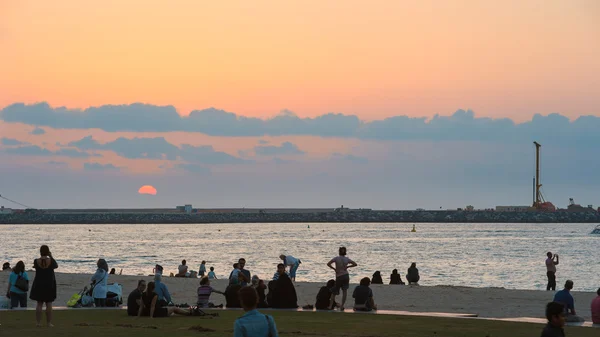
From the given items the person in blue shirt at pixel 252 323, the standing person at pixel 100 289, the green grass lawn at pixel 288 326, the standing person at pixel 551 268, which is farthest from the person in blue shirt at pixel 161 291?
the standing person at pixel 551 268

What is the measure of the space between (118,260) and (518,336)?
218ft

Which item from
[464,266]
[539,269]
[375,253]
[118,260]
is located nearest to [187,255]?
[118,260]

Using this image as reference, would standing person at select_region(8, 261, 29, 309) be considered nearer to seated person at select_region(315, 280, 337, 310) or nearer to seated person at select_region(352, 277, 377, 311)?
seated person at select_region(315, 280, 337, 310)

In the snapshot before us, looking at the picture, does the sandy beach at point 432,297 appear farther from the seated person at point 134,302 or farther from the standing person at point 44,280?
the standing person at point 44,280

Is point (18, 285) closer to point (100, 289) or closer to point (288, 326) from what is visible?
point (100, 289)

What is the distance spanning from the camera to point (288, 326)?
712 inches

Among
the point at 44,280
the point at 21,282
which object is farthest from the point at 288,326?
the point at 21,282

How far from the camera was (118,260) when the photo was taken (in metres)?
79.6

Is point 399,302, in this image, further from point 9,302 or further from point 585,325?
point 9,302

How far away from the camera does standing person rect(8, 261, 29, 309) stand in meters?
21.0

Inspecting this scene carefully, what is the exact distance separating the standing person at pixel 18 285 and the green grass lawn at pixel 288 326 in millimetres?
841

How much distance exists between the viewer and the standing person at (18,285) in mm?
21016

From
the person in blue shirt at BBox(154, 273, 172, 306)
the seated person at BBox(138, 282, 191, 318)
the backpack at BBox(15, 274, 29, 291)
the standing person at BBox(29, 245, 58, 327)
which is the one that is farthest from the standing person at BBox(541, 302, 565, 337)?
the backpack at BBox(15, 274, 29, 291)

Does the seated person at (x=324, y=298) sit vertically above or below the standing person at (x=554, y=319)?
below
